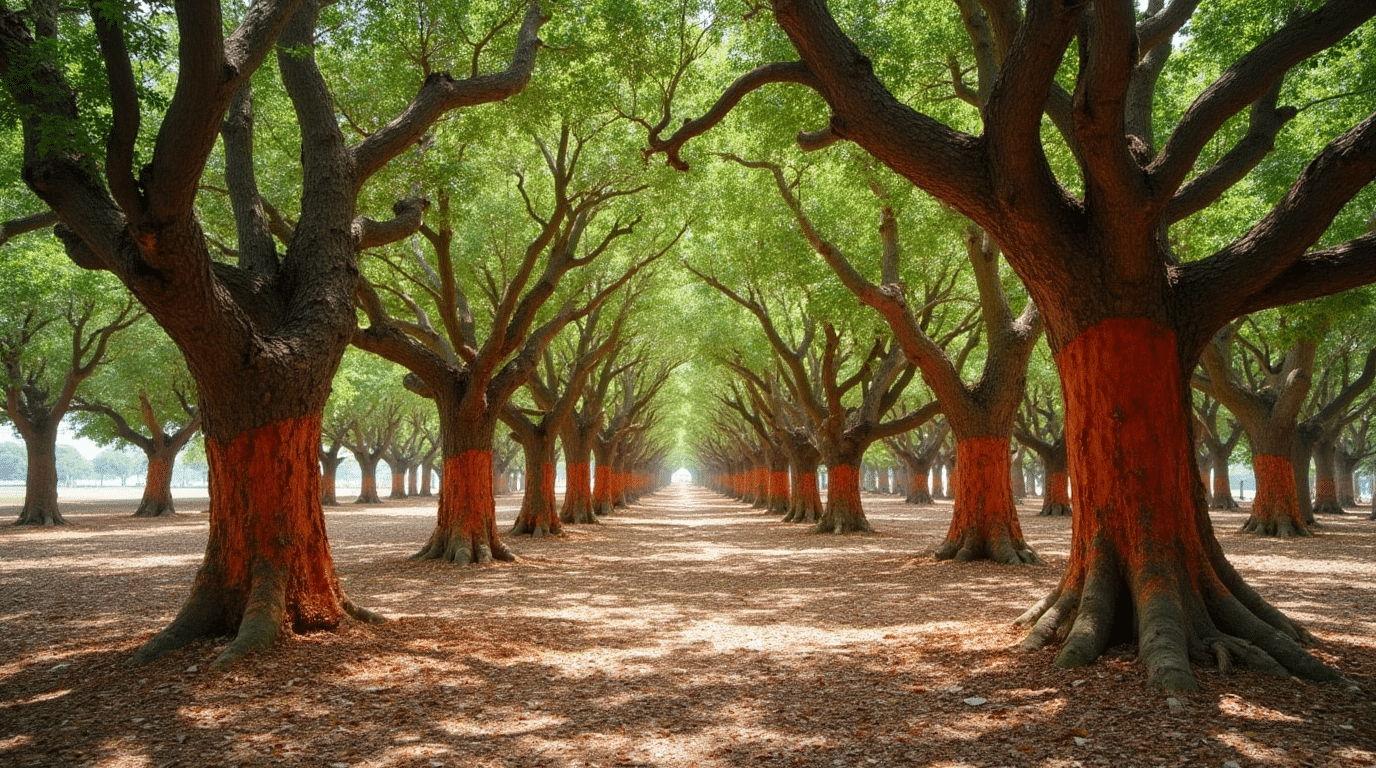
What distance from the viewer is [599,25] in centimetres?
1091

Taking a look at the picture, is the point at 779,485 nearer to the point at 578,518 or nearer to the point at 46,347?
the point at 578,518

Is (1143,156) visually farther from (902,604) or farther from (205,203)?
(205,203)

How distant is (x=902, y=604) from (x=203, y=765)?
6.67 meters

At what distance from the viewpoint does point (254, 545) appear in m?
5.92

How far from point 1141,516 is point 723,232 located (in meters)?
13.2

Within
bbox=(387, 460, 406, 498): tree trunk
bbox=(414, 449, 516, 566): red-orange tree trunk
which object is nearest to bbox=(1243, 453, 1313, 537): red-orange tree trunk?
bbox=(414, 449, 516, 566): red-orange tree trunk

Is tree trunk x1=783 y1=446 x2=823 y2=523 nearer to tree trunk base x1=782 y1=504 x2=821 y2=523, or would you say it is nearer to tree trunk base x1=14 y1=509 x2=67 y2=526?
tree trunk base x1=782 y1=504 x2=821 y2=523

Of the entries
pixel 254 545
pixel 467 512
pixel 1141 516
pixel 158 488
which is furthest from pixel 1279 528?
pixel 158 488

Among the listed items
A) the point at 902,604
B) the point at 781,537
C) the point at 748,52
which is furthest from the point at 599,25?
the point at 781,537

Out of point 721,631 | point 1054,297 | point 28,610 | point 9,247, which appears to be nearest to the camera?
point 1054,297

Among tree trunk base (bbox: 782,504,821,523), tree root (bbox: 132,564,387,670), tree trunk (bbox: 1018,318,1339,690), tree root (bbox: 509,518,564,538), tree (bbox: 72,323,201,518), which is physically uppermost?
tree (bbox: 72,323,201,518)

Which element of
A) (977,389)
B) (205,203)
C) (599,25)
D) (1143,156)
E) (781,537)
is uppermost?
(599,25)

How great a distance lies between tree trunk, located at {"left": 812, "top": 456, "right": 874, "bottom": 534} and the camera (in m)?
19.3

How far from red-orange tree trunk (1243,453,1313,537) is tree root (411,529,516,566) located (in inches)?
619
